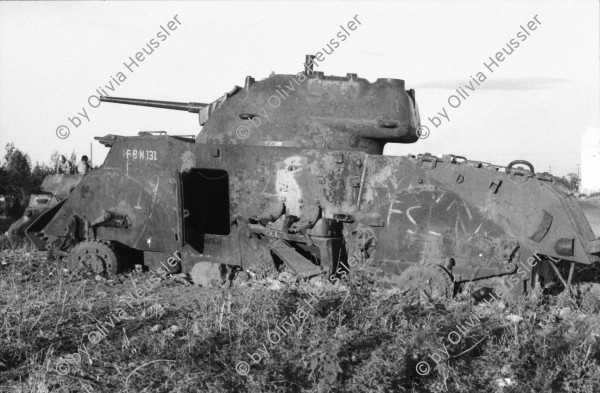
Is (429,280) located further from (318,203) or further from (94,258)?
(94,258)

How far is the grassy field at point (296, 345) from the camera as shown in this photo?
573 cm

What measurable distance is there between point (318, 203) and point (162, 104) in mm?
3779

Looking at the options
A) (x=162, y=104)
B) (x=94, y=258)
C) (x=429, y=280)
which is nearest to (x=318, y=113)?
(x=429, y=280)

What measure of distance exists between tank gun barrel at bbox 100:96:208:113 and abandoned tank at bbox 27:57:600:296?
27.4 inches

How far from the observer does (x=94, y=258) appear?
10.4m

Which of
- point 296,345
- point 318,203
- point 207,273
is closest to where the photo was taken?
point 296,345

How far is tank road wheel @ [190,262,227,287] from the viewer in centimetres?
997

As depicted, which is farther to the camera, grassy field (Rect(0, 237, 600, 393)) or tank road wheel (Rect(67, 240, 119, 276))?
tank road wheel (Rect(67, 240, 119, 276))

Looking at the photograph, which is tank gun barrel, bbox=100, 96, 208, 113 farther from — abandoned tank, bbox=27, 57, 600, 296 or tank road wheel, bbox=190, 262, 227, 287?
tank road wheel, bbox=190, 262, 227, 287

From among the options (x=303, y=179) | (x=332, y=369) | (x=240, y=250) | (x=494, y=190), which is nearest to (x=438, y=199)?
(x=494, y=190)

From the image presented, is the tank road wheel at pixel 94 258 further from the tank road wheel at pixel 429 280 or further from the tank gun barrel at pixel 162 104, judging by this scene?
the tank road wheel at pixel 429 280

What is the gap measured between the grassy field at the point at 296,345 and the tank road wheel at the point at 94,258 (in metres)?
2.41

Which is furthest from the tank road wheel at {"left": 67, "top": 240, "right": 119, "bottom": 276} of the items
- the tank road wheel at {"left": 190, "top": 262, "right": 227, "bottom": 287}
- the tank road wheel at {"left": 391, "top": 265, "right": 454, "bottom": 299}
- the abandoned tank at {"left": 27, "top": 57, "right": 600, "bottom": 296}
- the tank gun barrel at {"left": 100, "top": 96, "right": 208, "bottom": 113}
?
the tank road wheel at {"left": 391, "top": 265, "right": 454, "bottom": 299}

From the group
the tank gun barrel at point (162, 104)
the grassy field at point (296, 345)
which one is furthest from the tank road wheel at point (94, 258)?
the tank gun barrel at point (162, 104)
